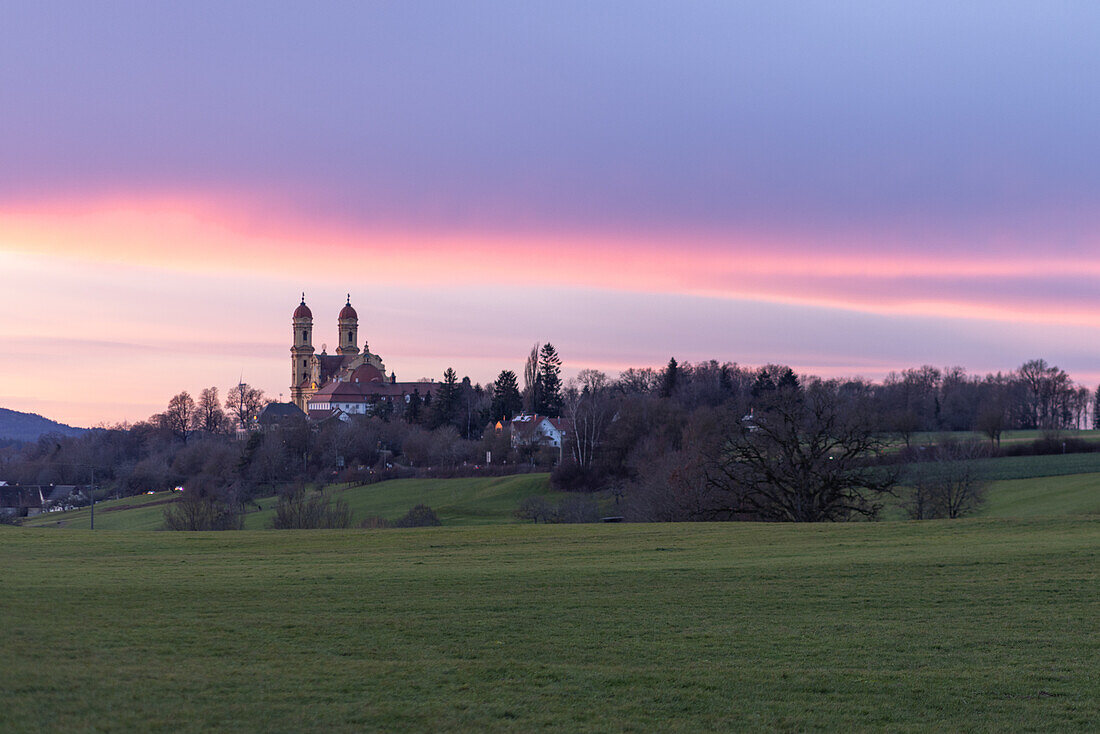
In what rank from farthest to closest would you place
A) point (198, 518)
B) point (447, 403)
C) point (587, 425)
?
1. point (447, 403)
2. point (587, 425)
3. point (198, 518)

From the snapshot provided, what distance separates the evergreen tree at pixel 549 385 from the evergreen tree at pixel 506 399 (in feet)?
10.9

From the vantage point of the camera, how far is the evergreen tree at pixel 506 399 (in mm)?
141000

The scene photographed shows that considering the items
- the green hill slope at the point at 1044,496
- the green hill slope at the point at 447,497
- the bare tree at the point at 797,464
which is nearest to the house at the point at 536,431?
the green hill slope at the point at 447,497

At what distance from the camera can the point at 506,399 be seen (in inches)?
5664

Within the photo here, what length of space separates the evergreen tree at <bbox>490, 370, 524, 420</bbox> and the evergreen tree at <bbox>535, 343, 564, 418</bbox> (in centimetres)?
332

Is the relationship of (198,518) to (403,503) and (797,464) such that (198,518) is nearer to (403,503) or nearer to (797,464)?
(403,503)

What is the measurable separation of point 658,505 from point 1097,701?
144ft

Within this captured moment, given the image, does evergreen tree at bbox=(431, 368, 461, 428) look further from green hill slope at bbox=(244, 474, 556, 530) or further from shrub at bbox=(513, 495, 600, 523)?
shrub at bbox=(513, 495, 600, 523)

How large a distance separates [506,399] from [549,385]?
6852 mm

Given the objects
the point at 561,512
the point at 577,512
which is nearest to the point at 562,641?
the point at 577,512

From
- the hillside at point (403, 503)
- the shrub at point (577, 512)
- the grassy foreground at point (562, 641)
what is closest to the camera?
the grassy foreground at point (562, 641)

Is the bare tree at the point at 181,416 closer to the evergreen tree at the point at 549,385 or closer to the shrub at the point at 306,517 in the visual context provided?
the evergreen tree at the point at 549,385

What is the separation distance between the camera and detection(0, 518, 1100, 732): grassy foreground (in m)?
12.0

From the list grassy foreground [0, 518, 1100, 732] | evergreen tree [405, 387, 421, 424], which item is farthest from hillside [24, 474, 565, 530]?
grassy foreground [0, 518, 1100, 732]
